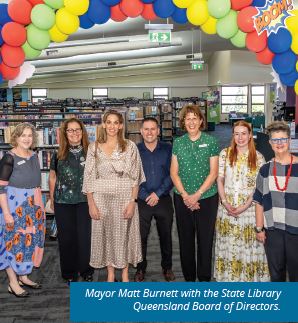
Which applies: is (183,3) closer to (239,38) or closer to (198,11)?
(198,11)

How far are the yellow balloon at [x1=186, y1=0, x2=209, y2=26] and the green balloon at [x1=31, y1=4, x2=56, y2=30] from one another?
1268mm

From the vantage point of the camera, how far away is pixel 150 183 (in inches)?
153

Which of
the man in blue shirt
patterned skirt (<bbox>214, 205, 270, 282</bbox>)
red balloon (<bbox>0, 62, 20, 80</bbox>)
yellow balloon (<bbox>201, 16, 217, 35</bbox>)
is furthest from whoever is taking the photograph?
yellow balloon (<bbox>201, 16, 217, 35</bbox>)

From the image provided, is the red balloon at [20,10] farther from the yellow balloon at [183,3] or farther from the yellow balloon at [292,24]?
the yellow balloon at [292,24]

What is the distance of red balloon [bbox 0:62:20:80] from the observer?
414cm

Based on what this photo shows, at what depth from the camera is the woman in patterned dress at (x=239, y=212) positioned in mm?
3424

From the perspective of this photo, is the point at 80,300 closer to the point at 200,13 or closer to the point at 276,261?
the point at 276,261

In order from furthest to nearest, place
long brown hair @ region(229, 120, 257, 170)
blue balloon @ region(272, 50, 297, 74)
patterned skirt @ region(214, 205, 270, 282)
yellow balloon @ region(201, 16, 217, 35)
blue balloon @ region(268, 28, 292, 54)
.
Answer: yellow balloon @ region(201, 16, 217, 35)
blue balloon @ region(272, 50, 297, 74)
blue balloon @ region(268, 28, 292, 54)
patterned skirt @ region(214, 205, 270, 282)
long brown hair @ region(229, 120, 257, 170)

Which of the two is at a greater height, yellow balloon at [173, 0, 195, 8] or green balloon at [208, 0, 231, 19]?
yellow balloon at [173, 0, 195, 8]

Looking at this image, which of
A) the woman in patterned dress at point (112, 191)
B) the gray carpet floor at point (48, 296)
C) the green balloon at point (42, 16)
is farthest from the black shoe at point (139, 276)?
the green balloon at point (42, 16)

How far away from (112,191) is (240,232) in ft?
3.54

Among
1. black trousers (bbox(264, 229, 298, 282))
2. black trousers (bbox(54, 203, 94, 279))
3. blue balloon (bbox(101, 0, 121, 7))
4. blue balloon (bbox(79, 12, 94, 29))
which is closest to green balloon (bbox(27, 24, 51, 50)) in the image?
blue balloon (bbox(79, 12, 94, 29))

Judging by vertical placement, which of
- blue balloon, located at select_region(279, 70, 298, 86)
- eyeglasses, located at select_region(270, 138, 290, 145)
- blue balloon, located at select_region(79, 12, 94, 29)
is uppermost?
blue balloon, located at select_region(79, 12, 94, 29)
